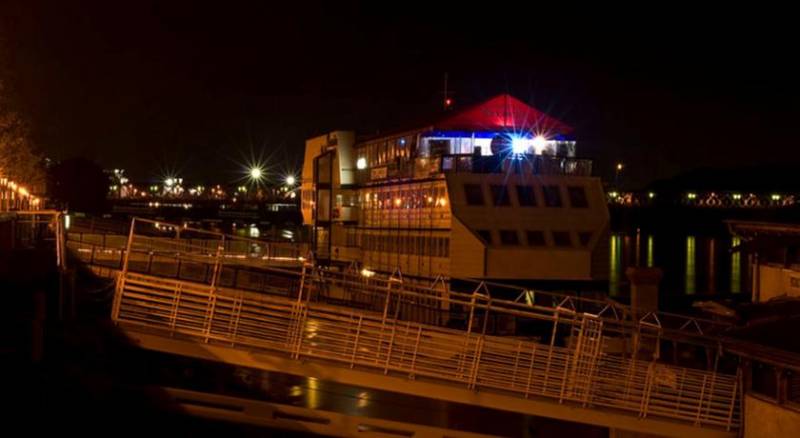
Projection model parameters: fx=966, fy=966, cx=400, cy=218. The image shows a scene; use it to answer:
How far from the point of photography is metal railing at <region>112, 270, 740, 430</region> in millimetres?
15594

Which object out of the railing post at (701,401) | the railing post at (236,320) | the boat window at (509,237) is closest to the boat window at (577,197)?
the boat window at (509,237)


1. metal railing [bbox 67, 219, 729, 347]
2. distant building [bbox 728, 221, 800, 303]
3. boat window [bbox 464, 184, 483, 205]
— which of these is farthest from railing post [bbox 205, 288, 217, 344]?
boat window [bbox 464, 184, 483, 205]

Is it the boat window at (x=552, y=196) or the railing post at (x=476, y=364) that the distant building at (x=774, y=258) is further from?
the boat window at (x=552, y=196)

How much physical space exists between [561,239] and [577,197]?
2107 millimetres

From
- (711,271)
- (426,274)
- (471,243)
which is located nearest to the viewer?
(471,243)

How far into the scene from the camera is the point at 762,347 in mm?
14328

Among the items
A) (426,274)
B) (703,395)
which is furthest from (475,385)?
(426,274)

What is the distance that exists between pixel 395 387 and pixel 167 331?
3795 mm

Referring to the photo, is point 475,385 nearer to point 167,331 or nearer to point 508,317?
point 167,331

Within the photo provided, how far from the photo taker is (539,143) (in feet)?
133

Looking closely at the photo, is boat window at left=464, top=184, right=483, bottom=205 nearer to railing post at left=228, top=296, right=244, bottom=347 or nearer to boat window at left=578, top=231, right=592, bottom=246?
boat window at left=578, top=231, right=592, bottom=246

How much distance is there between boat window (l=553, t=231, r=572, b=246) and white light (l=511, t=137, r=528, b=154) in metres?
4.89

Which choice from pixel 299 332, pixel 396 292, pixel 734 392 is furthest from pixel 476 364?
pixel 734 392

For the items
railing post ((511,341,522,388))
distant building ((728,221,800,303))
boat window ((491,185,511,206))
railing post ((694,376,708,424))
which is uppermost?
boat window ((491,185,511,206))
